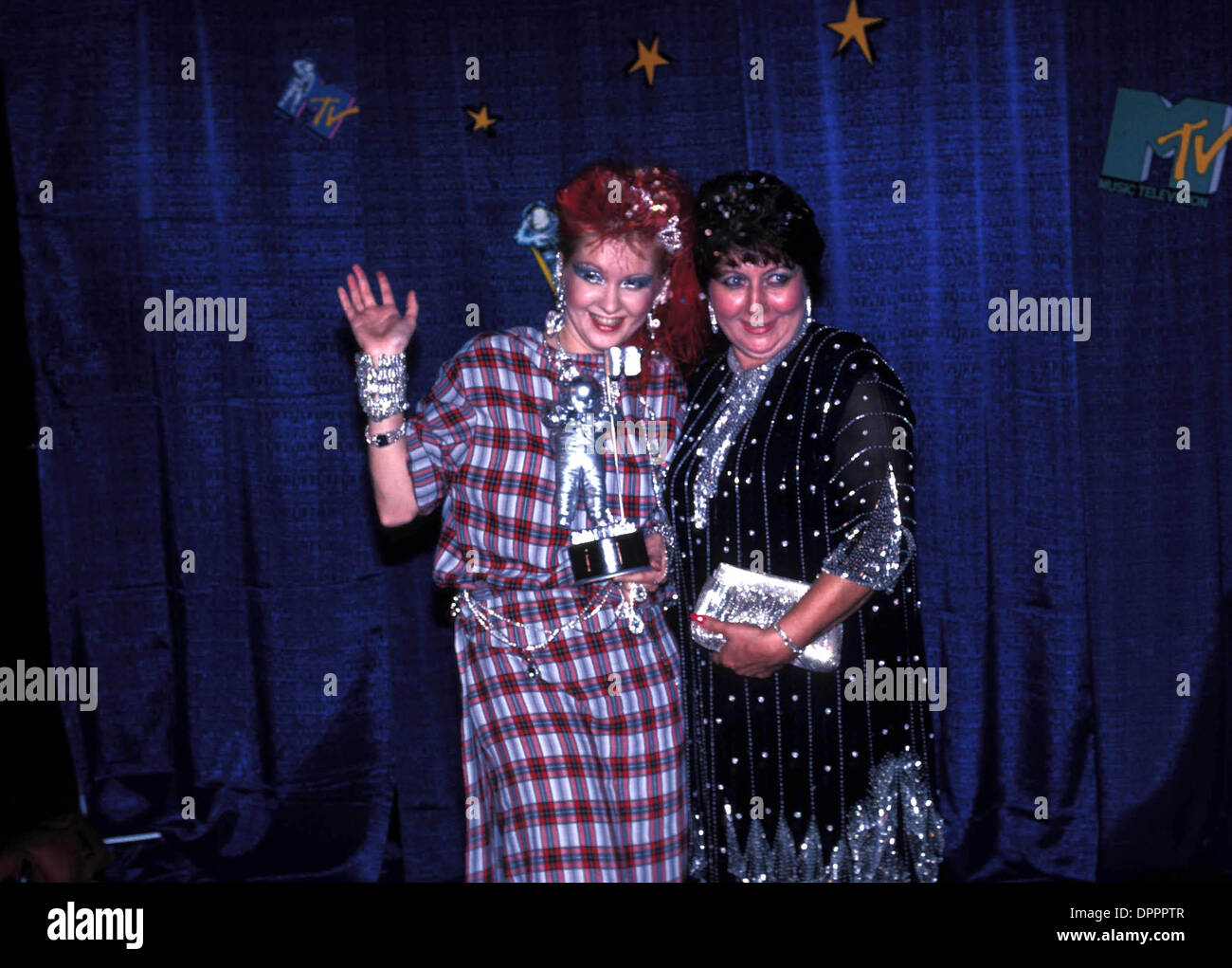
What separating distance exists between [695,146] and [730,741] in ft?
4.74

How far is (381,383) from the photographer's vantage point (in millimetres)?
2168

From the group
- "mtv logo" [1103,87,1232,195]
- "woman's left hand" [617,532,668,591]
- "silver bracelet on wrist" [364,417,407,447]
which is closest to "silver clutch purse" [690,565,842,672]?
"woman's left hand" [617,532,668,591]

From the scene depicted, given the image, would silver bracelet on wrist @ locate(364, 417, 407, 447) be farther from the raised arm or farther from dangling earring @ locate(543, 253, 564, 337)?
dangling earring @ locate(543, 253, 564, 337)

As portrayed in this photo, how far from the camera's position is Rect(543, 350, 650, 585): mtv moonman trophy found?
2.24m

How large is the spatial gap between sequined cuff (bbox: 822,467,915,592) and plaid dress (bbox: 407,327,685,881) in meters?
0.44

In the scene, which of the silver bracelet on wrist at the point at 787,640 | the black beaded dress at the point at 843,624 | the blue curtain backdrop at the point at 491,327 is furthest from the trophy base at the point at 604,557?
the blue curtain backdrop at the point at 491,327

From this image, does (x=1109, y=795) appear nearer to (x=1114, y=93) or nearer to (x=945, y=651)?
(x=945, y=651)

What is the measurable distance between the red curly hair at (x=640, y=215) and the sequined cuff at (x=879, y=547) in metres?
0.52

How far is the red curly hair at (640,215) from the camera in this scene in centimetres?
225

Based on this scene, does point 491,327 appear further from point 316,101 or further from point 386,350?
point 386,350

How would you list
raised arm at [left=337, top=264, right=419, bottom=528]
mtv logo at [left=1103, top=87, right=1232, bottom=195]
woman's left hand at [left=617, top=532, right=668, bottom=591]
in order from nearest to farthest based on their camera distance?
raised arm at [left=337, top=264, right=419, bottom=528] < woman's left hand at [left=617, top=532, right=668, bottom=591] < mtv logo at [left=1103, top=87, right=1232, bottom=195]

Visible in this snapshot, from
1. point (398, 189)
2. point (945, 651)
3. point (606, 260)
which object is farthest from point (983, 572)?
point (398, 189)

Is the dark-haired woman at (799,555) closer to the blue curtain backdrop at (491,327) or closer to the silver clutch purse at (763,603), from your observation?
the silver clutch purse at (763,603)

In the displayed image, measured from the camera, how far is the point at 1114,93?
2941mm
